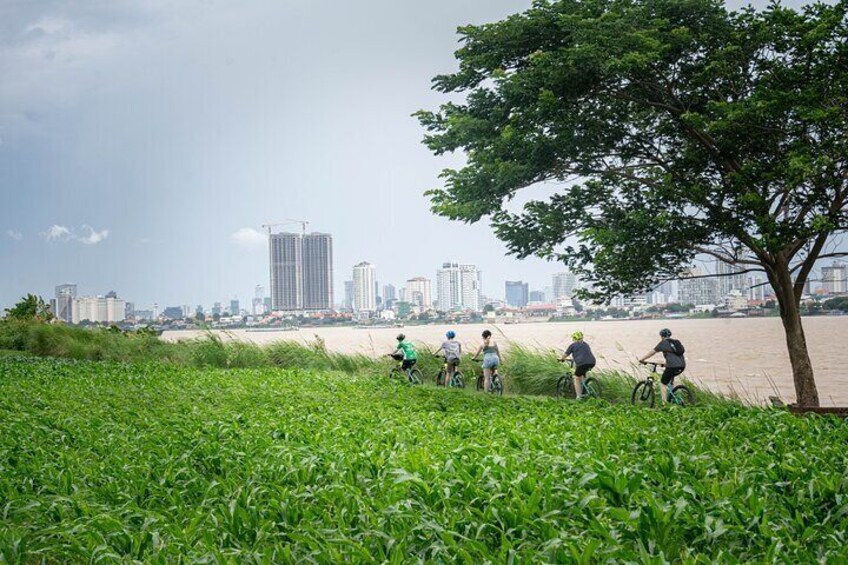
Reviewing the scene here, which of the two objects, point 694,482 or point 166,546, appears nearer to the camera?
point 166,546

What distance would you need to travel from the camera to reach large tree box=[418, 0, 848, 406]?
13.9 meters

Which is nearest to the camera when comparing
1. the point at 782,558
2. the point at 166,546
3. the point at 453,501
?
the point at 782,558

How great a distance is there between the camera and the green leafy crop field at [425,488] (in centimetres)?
437

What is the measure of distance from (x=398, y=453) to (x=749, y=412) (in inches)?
220

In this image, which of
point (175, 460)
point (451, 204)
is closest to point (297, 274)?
point (451, 204)

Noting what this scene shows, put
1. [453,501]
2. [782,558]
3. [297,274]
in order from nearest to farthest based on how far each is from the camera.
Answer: [782,558] < [453,501] < [297,274]

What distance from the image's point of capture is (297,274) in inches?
5044

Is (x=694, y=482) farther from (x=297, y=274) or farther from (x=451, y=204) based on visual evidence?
(x=297, y=274)

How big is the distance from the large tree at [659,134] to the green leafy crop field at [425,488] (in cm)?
572

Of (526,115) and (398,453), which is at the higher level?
(526,115)

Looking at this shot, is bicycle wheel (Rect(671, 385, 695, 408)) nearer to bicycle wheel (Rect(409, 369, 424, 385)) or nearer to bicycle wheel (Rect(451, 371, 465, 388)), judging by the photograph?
bicycle wheel (Rect(451, 371, 465, 388))

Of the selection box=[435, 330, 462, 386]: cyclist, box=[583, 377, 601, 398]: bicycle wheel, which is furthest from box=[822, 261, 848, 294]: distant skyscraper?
box=[435, 330, 462, 386]: cyclist

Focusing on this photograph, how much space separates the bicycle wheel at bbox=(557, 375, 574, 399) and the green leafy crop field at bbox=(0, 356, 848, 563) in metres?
6.80

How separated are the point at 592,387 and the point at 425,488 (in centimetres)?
1140
